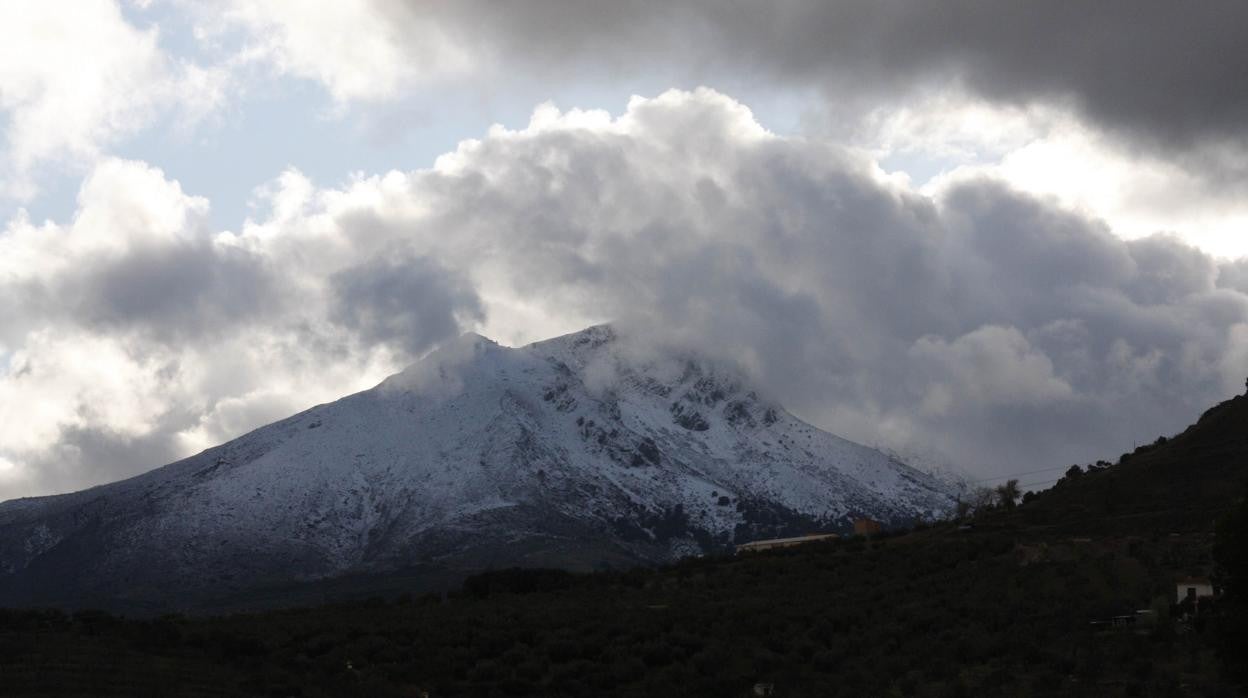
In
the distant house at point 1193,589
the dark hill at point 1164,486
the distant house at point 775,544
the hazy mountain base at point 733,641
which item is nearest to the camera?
the hazy mountain base at point 733,641

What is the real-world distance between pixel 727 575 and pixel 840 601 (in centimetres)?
1499

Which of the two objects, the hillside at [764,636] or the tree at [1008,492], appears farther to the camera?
the tree at [1008,492]

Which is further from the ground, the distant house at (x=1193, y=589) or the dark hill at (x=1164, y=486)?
the dark hill at (x=1164, y=486)

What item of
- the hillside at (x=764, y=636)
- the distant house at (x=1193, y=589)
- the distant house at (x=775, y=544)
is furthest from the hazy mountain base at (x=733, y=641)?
the distant house at (x=775, y=544)

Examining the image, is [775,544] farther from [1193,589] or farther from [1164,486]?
[1193,589]

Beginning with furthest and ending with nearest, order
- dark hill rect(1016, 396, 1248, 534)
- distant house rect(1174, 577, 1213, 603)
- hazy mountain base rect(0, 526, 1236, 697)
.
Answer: dark hill rect(1016, 396, 1248, 534)
distant house rect(1174, 577, 1213, 603)
hazy mountain base rect(0, 526, 1236, 697)

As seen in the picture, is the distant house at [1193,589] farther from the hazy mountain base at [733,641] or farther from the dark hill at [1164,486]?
the dark hill at [1164,486]

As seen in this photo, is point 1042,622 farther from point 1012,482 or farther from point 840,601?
point 1012,482

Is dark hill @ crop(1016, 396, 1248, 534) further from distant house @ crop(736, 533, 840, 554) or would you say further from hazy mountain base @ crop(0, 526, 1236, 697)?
distant house @ crop(736, 533, 840, 554)

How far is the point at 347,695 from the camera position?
46.7m

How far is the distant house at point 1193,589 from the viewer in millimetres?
52375

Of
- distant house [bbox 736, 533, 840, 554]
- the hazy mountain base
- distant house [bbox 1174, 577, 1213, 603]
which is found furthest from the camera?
distant house [bbox 736, 533, 840, 554]

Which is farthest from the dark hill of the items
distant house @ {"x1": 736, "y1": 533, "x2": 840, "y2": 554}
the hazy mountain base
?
distant house @ {"x1": 736, "y1": 533, "x2": 840, "y2": 554}

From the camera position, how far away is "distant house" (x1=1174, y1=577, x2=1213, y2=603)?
172 feet
